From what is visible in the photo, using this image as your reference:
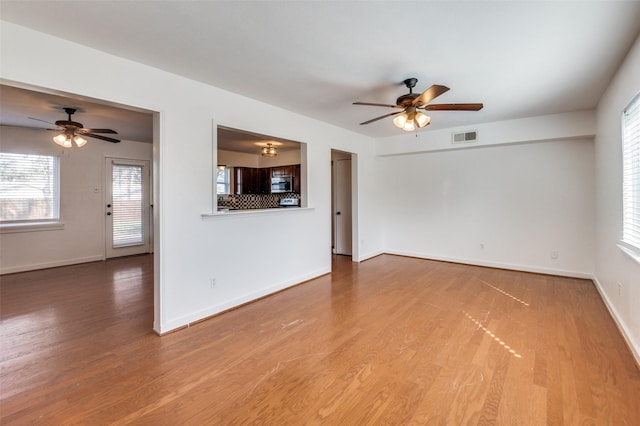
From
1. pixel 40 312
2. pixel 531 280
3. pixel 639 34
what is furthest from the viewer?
pixel 531 280

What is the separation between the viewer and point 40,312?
323 centimetres

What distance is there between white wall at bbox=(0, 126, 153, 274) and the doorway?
4.42m

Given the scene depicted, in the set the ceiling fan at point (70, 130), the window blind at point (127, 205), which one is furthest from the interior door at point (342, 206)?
the window blind at point (127, 205)

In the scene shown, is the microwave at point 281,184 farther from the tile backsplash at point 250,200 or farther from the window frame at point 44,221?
the window frame at point 44,221

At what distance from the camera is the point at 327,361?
2275mm

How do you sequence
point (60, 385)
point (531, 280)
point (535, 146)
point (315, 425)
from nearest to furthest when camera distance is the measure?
1. point (315, 425)
2. point (60, 385)
3. point (531, 280)
4. point (535, 146)

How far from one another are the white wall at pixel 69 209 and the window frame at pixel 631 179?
7713 mm

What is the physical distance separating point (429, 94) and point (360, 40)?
843 mm

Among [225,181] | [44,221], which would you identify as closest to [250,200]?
[225,181]

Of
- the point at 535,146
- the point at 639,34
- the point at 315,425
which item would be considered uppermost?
the point at 639,34

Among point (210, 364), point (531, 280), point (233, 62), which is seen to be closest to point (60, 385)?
point (210, 364)

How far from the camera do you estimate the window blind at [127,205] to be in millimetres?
6113

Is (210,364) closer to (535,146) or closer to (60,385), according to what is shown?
(60,385)

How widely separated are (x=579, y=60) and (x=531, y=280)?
310cm
